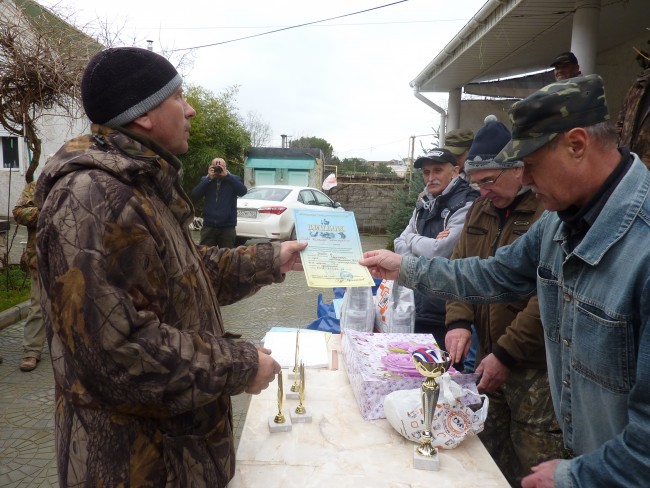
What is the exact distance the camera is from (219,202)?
8.14 m

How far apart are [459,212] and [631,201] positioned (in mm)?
1981

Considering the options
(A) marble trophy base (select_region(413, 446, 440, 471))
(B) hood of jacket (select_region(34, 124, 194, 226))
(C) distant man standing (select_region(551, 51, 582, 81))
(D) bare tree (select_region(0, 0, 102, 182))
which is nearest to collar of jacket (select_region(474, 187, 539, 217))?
(A) marble trophy base (select_region(413, 446, 440, 471))

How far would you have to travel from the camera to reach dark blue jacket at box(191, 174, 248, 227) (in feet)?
26.7

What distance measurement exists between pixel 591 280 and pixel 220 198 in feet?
24.2

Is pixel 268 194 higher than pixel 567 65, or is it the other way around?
pixel 567 65

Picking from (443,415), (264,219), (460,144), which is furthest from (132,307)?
(264,219)

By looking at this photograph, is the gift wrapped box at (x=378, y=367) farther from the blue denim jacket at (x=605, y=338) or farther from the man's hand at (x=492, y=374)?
the blue denim jacket at (x=605, y=338)

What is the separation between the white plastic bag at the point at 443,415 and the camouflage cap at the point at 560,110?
36.0 inches

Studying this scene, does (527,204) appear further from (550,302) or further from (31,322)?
(31,322)

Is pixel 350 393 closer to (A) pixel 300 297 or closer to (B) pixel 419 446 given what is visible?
(B) pixel 419 446

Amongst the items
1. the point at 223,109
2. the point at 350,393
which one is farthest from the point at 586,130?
the point at 223,109

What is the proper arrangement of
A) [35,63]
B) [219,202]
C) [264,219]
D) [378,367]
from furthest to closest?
[264,219] → [219,202] → [35,63] → [378,367]

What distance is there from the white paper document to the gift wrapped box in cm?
24

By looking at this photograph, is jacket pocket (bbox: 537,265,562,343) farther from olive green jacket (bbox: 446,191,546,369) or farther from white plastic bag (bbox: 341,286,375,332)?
white plastic bag (bbox: 341,286,375,332)
